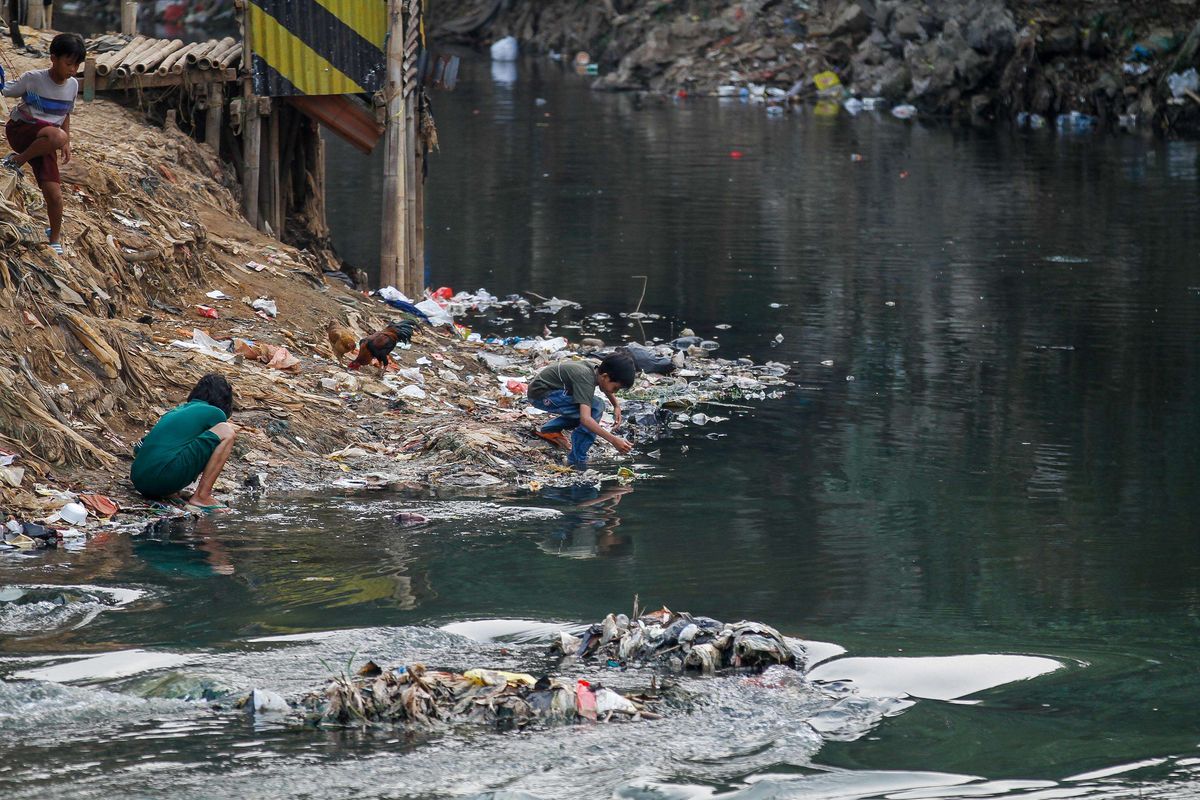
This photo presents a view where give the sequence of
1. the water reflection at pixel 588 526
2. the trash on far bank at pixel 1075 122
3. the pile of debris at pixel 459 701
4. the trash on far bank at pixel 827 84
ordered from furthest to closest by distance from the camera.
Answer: the trash on far bank at pixel 827 84 < the trash on far bank at pixel 1075 122 < the water reflection at pixel 588 526 < the pile of debris at pixel 459 701

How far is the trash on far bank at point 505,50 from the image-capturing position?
42.0m

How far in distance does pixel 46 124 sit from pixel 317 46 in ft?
10.6

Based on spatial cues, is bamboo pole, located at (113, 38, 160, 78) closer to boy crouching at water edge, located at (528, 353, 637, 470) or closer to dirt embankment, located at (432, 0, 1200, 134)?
boy crouching at water edge, located at (528, 353, 637, 470)

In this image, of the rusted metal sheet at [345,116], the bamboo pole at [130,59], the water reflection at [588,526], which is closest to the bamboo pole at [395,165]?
the rusted metal sheet at [345,116]

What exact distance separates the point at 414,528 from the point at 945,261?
32.6 ft

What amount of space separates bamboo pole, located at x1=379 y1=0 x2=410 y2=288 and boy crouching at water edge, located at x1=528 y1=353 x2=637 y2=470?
346 cm

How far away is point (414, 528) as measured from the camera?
27.5 feet

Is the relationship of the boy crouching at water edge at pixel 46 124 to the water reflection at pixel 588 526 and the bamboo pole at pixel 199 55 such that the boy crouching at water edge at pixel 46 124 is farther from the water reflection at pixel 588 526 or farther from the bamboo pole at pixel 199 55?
the water reflection at pixel 588 526

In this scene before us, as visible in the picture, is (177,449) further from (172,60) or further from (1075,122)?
(1075,122)

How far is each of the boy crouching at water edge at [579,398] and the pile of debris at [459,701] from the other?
3843 mm

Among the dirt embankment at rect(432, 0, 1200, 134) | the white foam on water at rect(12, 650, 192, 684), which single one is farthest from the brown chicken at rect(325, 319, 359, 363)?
the dirt embankment at rect(432, 0, 1200, 134)

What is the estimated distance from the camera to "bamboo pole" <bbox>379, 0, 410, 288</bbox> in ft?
42.2

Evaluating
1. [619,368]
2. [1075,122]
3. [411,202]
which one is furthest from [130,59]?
[1075,122]

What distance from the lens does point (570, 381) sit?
986 centimetres
